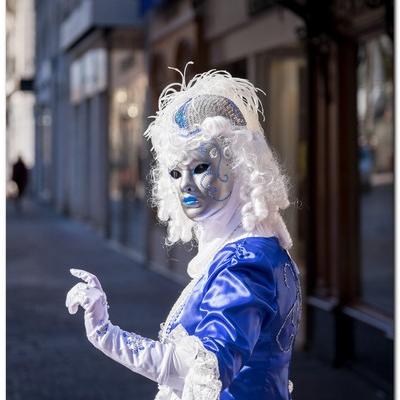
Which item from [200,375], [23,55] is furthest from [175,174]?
[23,55]

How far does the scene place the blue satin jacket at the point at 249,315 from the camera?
2.22m

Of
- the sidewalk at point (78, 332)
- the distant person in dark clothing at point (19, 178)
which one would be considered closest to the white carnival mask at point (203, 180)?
the sidewalk at point (78, 332)

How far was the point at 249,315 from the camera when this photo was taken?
2.24 meters

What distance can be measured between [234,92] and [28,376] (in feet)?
17.1

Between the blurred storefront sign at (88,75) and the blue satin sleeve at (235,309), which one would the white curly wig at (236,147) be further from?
the blurred storefront sign at (88,75)

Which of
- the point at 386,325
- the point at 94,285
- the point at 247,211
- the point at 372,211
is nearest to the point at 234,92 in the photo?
the point at 247,211

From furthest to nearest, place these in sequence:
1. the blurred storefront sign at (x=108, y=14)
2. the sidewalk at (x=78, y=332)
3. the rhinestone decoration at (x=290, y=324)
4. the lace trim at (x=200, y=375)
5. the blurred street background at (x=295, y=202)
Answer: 1. the blurred storefront sign at (x=108, y=14)
2. the blurred street background at (x=295, y=202)
3. the sidewalk at (x=78, y=332)
4. the rhinestone decoration at (x=290, y=324)
5. the lace trim at (x=200, y=375)

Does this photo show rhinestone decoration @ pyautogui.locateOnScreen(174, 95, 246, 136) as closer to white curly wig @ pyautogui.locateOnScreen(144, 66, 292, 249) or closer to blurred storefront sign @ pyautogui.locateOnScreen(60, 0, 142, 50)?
white curly wig @ pyautogui.locateOnScreen(144, 66, 292, 249)

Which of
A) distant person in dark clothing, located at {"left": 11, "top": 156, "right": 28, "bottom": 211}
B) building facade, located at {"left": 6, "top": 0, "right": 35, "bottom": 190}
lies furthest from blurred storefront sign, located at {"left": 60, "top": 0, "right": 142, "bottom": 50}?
building facade, located at {"left": 6, "top": 0, "right": 35, "bottom": 190}

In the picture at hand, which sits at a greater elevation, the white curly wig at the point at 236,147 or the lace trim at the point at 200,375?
the white curly wig at the point at 236,147

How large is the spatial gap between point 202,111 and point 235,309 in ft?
1.60

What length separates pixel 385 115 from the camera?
7641 millimetres

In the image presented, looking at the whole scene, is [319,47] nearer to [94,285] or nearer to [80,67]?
[94,285]

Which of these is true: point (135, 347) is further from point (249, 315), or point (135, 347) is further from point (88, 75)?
point (88, 75)
